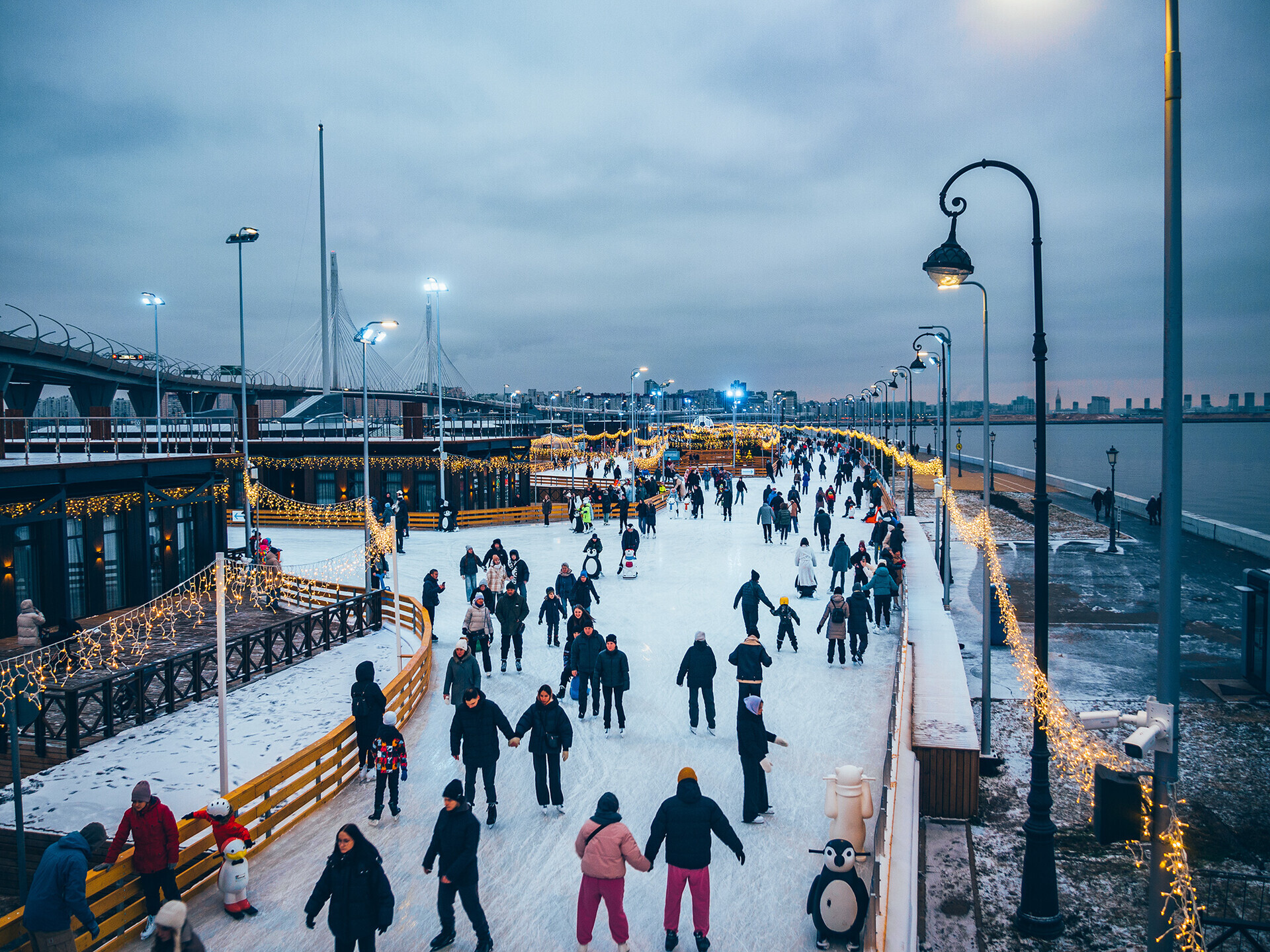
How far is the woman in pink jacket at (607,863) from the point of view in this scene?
20.1 ft

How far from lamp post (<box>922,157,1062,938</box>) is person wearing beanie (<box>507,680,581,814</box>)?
15.7ft

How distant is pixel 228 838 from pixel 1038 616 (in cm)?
847

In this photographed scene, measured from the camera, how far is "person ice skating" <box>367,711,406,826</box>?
29.4ft

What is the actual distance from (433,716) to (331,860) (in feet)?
22.1

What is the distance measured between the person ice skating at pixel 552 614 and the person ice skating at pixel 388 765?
5270 mm

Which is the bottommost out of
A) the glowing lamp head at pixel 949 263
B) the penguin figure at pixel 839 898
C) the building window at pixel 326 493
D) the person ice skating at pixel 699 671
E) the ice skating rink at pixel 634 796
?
the ice skating rink at pixel 634 796

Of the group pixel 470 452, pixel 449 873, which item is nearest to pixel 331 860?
pixel 449 873

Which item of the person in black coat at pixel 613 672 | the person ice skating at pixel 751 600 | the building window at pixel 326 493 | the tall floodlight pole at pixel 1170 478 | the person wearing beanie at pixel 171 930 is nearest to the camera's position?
the tall floodlight pole at pixel 1170 478

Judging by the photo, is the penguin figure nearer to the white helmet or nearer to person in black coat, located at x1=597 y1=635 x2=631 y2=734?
person in black coat, located at x1=597 y1=635 x2=631 y2=734

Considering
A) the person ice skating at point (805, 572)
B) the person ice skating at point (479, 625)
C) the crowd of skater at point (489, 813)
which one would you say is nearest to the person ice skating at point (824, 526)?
the person ice skating at point (805, 572)

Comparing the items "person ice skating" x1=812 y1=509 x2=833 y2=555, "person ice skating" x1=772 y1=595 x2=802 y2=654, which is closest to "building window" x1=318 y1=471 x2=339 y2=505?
A: "person ice skating" x1=812 y1=509 x2=833 y2=555

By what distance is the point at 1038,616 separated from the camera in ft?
28.2

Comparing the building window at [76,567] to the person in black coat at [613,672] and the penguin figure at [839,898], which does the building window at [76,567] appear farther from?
the penguin figure at [839,898]

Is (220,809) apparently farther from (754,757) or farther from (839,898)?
(839,898)
